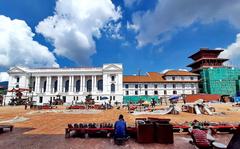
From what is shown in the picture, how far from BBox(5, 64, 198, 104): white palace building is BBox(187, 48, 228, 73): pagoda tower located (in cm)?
633

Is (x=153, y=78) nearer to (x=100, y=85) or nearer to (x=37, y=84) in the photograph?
(x=100, y=85)

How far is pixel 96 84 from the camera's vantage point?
243 feet

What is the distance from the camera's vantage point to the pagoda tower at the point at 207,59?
7494 centimetres

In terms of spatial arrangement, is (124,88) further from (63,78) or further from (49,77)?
(49,77)

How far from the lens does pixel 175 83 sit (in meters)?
71.9

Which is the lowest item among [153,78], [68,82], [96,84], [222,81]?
[96,84]

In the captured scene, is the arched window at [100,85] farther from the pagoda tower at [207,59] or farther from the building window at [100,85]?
the pagoda tower at [207,59]

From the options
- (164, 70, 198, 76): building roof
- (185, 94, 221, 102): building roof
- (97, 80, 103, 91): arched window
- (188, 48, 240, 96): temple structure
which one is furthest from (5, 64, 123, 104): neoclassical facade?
(188, 48, 240, 96): temple structure

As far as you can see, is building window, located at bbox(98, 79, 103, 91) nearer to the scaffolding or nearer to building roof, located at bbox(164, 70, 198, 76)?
building roof, located at bbox(164, 70, 198, 76)

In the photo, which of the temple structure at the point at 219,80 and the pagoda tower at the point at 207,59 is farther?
the pagoda tower at the point at 207,59

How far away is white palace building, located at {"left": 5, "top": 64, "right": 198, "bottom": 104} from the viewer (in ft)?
232

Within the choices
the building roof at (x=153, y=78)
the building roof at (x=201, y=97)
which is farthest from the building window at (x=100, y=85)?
the building roof at (x=201, y=97)

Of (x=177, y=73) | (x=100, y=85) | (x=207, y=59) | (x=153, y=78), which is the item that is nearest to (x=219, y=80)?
(x=207, y=59)

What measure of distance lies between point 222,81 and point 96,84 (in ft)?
157
